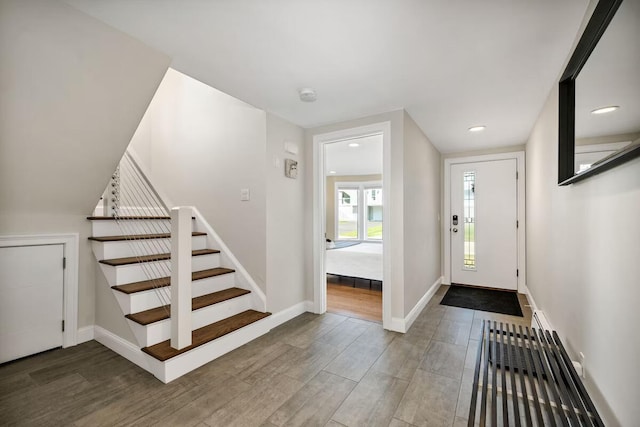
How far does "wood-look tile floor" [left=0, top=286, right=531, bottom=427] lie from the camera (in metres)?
1.62

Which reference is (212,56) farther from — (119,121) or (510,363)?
(510,363)

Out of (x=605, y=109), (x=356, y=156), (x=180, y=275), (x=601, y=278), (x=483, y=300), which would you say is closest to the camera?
(x=605, y=109)

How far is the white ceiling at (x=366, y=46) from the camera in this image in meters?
1.41

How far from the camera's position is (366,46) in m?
1.72

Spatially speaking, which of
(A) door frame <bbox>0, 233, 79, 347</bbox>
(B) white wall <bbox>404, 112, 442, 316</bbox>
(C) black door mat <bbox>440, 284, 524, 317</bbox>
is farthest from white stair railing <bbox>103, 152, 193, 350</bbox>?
(C) black door mat <bbox>440, 284, 524, 317</bbox>

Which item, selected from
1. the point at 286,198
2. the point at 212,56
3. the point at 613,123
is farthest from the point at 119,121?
the point at 613,123

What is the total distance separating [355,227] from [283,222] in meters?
6.21

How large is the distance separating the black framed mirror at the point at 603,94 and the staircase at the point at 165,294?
2.63m

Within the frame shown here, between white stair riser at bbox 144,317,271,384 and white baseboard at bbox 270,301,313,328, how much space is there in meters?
0.19

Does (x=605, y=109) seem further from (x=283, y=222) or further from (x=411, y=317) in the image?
(x=283, y=222)

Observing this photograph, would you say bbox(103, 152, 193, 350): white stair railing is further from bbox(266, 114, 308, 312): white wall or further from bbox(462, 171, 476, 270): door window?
bbox(462, 171, 476, 270): door window

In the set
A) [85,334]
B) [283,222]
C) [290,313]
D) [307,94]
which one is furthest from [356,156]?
[85,334]

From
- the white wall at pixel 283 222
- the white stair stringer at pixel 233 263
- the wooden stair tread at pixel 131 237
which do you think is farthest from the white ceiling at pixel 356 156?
the wooden stair tread at pixel 131 237

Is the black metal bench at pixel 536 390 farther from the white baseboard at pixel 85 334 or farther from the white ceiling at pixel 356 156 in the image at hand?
the white baseboard at pixel 85 334
